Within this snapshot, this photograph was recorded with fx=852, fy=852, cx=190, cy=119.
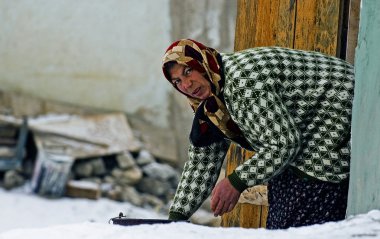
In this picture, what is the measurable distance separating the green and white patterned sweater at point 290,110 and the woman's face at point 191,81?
0.36 feet

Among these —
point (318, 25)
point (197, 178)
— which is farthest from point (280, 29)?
point (197, 178)

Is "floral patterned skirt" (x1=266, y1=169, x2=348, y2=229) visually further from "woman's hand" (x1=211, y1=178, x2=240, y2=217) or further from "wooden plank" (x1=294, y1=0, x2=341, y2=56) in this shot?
"wooden plank" (x1=294, y1=0, x2=341, y2=56)

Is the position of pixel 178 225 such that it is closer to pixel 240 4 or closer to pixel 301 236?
pixel 301 236

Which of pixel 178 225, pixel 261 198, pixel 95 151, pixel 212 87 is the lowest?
pixel 95 151

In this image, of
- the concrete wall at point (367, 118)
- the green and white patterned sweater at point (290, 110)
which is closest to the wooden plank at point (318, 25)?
the green and white patterned sweater at point (290, 110)

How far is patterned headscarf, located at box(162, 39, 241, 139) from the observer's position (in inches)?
116

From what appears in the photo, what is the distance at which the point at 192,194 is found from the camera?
3.32m

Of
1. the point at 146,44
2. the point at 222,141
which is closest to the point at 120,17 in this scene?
the point at 146,44

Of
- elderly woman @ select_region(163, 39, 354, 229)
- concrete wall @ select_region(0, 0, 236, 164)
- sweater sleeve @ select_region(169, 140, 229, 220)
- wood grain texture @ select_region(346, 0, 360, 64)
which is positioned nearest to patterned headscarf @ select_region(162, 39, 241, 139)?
elderly woman @ select_region(163, 39, 354, 229)

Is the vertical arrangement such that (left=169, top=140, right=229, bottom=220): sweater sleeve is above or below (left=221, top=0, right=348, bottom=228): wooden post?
below

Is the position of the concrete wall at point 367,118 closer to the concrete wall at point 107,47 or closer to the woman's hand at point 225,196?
the woman's hand at point 225,196

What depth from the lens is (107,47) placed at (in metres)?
9.54

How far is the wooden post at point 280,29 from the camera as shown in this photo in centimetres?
422

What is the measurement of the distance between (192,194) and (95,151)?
Answer: 5.45 metres
